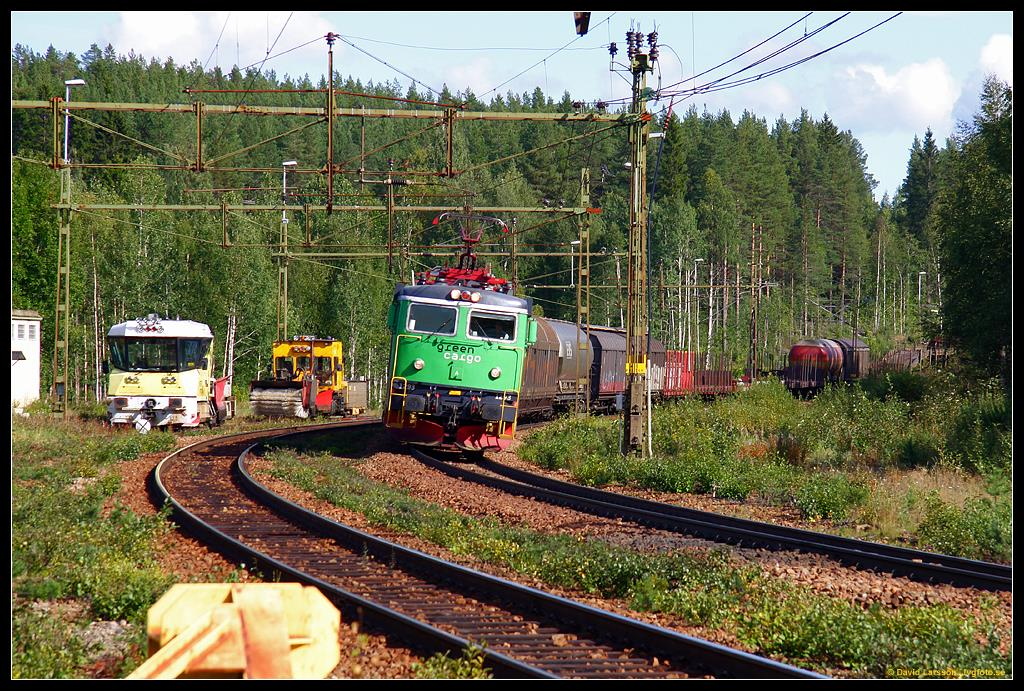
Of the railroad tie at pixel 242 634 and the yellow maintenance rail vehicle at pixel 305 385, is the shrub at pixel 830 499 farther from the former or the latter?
the yellow maintenance rail vehicle at pixel 305 385

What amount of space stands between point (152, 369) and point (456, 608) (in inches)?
808

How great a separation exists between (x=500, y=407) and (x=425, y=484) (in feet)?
11.3

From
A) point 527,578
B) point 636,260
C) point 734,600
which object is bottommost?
point 527,578

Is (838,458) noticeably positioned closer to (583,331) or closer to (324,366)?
(583,331)

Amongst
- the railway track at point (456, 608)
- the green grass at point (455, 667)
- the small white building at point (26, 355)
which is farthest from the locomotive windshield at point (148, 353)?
the green grass at point (455, 667)

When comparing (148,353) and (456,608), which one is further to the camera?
(148,353)

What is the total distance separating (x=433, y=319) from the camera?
20.7 meters

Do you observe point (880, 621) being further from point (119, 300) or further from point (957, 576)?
point (119, 300)

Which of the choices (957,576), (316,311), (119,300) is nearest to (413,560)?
(957,576)

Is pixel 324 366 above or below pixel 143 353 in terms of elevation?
below

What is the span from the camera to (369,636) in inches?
320

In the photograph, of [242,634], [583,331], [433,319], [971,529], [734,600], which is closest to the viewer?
[242,634]

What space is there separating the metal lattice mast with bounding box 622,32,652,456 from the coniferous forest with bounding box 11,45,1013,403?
0.60 m

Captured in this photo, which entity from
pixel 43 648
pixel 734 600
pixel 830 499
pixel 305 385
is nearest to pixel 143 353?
pixel 305 385
